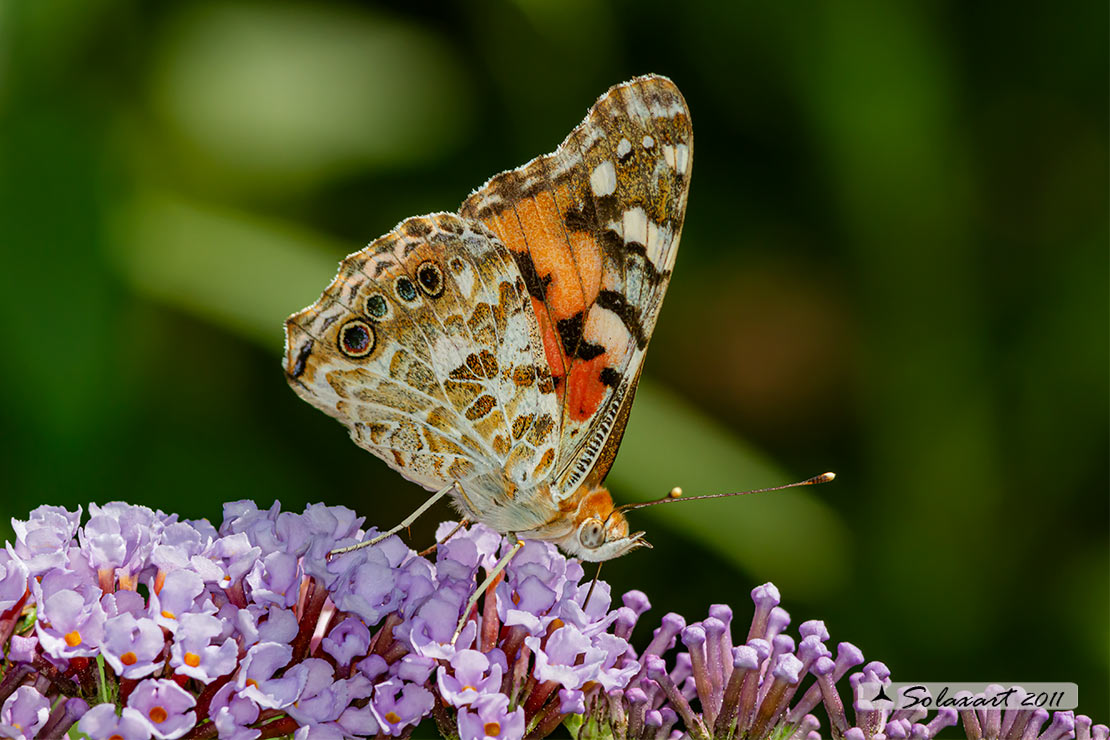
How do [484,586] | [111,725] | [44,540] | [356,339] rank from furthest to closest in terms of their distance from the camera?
[356,339] < [484,586] < [44,540] < [111,725]

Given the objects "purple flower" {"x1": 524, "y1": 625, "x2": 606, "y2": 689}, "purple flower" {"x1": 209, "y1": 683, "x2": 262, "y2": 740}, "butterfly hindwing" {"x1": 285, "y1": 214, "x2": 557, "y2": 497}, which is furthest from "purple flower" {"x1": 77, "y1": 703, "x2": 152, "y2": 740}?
"butterfly hindwing" {"x1": 285, "y1": 214, "x2": 557, "y2": 497}

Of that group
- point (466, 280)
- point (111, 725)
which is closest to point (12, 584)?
point (111, 725)

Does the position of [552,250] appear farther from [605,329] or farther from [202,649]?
[202,649]

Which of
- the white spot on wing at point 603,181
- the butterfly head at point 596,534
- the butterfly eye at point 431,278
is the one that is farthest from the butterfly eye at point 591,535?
the white spot on wing at point 603,181

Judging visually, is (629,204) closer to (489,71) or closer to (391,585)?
(391,585)

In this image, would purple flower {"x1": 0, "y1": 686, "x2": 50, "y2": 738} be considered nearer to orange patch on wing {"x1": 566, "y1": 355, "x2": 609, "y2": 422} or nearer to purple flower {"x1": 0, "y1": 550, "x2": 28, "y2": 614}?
purple flower {"x1": 0, "y1": 550, "x2": 28, "y2": 614}
